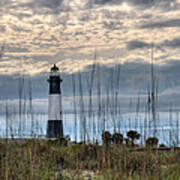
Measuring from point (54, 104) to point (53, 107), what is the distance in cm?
39

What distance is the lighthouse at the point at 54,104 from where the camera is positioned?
18.6m

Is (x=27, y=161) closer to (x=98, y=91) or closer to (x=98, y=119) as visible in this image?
(x=98, y=119)

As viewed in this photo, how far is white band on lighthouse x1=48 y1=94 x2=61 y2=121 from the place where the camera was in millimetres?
18663

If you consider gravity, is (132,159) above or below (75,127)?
below

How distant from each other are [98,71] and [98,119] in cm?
69

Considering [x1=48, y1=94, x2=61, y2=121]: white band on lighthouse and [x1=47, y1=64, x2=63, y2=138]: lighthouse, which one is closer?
[x1=47, y1=64, x2=63, y2=138]: lighthouse

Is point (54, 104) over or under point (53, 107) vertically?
over

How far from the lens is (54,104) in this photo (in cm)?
1905

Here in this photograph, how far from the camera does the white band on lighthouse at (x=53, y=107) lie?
61.2ft

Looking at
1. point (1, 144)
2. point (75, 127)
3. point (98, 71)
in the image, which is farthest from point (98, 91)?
point (1, 144)

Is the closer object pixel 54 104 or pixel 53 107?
pixel 53 107

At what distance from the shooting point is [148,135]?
4.31 m

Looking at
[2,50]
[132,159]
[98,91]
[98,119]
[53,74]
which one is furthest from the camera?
[53,74]

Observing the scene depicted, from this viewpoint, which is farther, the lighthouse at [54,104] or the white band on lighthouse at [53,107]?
the white band on lighthouse at [53,107]
